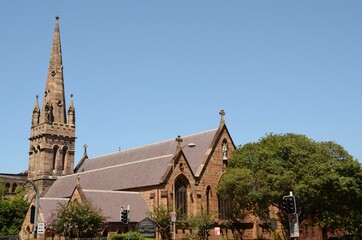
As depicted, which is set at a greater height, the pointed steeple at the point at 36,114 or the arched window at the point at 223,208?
the pointed steeple at the point at 36,114

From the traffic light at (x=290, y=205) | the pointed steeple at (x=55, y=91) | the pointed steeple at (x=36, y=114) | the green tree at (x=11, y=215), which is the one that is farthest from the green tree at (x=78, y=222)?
the pointed steeple at (x=36, y=114)

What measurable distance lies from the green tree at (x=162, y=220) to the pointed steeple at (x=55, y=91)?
30.5m

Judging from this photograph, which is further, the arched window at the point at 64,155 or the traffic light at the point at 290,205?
the arched window at the point at 64,155

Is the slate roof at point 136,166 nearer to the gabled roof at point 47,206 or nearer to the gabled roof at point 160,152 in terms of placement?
the gabled roof at point 160,152

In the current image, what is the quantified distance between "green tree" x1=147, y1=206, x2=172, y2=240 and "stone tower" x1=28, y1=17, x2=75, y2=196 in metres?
27.5

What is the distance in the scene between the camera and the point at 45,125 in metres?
66.1

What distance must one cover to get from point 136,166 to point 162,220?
1219 centimetres

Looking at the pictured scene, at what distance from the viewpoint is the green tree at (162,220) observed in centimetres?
4159

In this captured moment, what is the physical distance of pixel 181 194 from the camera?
4688 cm

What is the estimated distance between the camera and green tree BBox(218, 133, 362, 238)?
39.9 meters

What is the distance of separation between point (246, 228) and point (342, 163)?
1397cm

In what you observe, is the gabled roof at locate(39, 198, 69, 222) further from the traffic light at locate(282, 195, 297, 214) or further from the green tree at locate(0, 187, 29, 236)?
the traffic light at locate(282, 195, 297, 214)

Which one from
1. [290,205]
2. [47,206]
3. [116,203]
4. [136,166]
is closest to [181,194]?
[116,203]

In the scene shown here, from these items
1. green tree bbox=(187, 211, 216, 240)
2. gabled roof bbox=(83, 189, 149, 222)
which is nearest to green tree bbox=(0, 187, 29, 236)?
gabled roof bbox=(83, 189, 149, 222)
